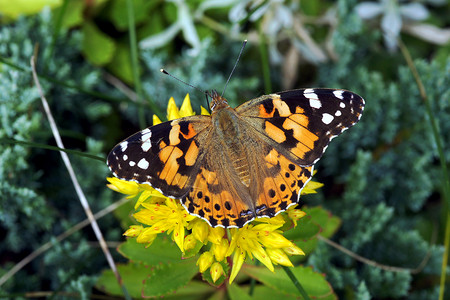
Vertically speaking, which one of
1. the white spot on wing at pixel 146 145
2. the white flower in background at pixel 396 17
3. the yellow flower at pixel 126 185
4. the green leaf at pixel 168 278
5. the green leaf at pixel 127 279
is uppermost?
the white flower in background at pixel 396 17

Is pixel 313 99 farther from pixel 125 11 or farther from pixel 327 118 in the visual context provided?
pixel 125 11

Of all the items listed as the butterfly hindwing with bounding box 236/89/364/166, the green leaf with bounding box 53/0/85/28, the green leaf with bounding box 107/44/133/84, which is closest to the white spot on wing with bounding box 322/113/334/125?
the butterfly hindwing with bounding box 236/89/364/166

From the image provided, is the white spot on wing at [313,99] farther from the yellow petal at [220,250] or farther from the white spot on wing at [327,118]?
the yellow petal at [220,250]

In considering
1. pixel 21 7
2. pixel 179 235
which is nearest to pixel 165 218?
pixel 179 235

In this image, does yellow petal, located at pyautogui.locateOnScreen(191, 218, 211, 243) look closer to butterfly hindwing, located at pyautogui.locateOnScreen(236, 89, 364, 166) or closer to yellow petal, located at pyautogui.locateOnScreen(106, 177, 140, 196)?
yellow petal, located at pyautogui.locateOnScreen(106, 177, 140, 196)

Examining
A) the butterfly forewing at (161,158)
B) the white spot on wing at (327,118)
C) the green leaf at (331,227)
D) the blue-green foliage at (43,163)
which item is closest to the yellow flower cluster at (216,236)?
the butterfly forewing at (161,158)

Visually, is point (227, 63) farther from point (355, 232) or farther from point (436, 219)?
point (436, 219)
